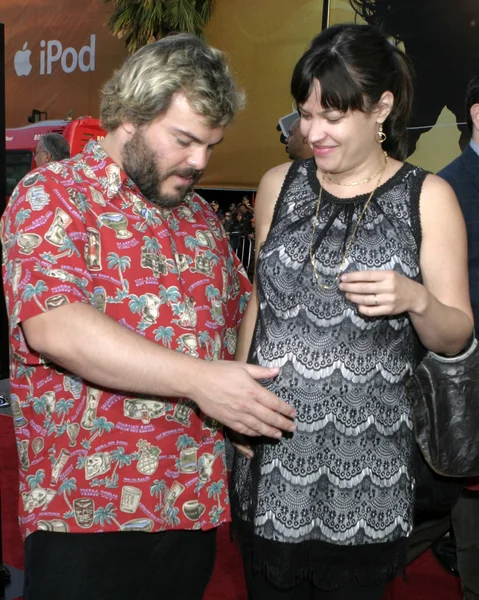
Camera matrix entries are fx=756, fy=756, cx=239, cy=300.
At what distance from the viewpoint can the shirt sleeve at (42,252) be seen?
4.27 ft

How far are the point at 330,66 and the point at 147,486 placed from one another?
96 centimetres

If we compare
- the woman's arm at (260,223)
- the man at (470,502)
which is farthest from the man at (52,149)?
the woman's arm at (260,223)

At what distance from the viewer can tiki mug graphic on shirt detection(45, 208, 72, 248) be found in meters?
1.33

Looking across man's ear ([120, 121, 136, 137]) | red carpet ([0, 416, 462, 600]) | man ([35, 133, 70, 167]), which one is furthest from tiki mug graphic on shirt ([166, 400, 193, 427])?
man ([35, 133, 70, 167])

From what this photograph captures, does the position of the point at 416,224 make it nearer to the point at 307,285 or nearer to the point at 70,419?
the point at 307,285

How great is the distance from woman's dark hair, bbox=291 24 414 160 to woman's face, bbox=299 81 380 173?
0.02 m

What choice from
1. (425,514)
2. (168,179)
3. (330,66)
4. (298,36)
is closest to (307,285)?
(168,179)

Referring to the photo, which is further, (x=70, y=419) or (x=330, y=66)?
(x=330, y=66)

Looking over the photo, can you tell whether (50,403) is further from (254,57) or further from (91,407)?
(254,57)

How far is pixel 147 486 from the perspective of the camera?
57.9 inches

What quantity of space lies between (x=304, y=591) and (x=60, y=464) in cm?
65

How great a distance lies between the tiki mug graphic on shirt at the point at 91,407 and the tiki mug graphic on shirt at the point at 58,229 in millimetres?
296

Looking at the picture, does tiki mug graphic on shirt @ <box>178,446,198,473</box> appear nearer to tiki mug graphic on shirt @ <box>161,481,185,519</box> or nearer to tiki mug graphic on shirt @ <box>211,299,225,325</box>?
tiki mug graphic on shirt @ <box>161,481,185,519</box>

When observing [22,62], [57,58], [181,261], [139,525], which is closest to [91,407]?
[139,525]
